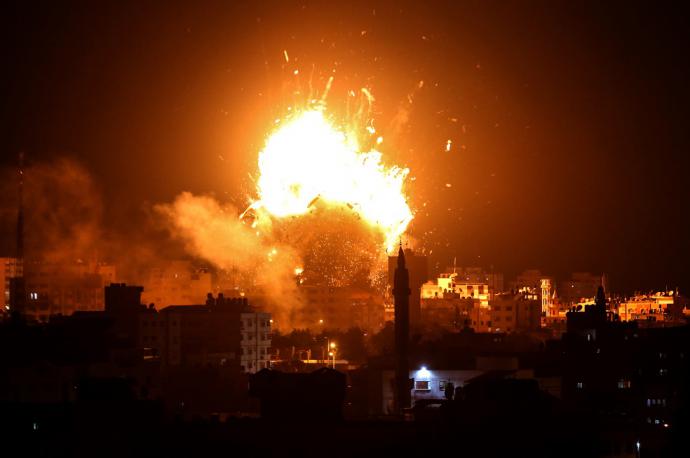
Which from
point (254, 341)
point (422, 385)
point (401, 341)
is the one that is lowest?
point (422, 385)

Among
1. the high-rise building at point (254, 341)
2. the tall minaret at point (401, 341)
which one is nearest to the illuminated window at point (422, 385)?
the tall minaret at point (401, 341)

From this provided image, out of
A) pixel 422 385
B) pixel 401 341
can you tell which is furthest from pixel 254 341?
pixel 422 385

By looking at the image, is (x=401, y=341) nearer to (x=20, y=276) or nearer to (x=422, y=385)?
(x=422, y=385)

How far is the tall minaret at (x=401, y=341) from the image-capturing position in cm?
5756

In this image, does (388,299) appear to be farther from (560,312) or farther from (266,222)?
(560,312)

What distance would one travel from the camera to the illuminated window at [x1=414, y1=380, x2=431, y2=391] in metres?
59.7

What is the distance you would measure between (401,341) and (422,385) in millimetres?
2549

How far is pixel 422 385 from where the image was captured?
5981 cm

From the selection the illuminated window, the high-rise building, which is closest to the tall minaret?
the illuminated window

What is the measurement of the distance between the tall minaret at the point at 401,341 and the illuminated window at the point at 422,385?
0.73 m

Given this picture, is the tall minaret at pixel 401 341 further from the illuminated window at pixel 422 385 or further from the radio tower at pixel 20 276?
the radio tower at pixel 20 276

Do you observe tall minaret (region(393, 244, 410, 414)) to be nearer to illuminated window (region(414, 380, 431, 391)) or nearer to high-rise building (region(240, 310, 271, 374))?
illuminated window (region(414, 380, 431, 391))

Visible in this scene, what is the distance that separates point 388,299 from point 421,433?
84049 millimetres

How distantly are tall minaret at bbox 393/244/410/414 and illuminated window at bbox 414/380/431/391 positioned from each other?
0.73 metres
